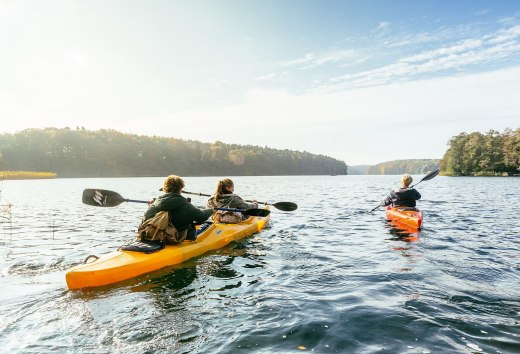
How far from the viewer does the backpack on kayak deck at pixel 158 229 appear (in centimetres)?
754

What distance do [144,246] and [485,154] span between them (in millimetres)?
103650

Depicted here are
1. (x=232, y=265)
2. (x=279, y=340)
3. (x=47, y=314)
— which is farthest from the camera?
(x=232, y=265)

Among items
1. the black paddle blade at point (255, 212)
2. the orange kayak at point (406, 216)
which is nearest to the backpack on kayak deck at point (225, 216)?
the black paddle blade at point (255, 212)

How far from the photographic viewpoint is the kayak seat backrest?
7258 millimetres

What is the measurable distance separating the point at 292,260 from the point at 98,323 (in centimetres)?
474

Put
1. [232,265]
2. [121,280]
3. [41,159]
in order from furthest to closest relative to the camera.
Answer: [41,159] → [232,265] → [121,280]

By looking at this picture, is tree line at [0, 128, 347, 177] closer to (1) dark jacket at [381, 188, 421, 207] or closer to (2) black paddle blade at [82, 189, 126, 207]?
(2) black paddle blade at [82, 189, 126, 207]

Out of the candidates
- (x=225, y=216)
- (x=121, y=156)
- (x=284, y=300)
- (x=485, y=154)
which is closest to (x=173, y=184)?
(x=284, y=300)

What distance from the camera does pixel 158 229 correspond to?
757 cm

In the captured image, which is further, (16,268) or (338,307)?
(16,268)

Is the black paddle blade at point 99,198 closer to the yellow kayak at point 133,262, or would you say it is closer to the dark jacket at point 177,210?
the dark jacket at point 177,210

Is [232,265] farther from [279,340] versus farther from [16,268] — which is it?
[16,268]

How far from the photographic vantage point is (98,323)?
4.75 m

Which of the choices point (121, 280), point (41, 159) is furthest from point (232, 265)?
point (41, 159)
